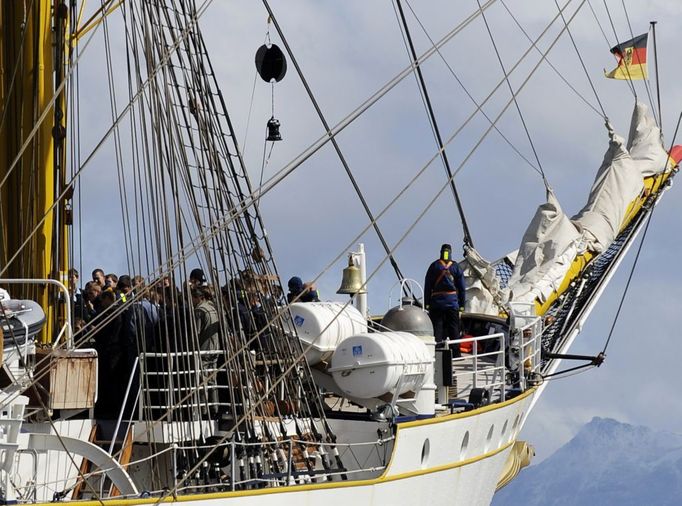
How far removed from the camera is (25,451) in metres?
15.1

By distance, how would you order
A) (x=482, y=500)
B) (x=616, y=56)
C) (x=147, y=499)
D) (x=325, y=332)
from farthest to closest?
(x=616, y=56) < (x=482, y=500) < (x=325, y=332) < (x=147, y=499)

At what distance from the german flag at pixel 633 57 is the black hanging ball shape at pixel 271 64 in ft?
34.4

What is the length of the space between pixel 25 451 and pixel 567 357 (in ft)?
35.8

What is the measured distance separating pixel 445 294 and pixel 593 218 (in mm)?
8068

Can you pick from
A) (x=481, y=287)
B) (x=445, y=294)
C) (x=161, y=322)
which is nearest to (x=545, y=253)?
(x=481, y=287)

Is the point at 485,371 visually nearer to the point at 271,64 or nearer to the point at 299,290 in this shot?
the point at 299,290

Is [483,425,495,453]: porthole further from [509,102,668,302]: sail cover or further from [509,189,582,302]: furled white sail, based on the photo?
[509,189,582,302]: furled white sail

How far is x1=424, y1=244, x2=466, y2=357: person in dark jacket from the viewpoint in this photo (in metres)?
22.0

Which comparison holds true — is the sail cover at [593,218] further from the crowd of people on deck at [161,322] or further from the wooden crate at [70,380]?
the wooden crate at [70,380]

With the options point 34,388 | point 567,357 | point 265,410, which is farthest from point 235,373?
point 567,357

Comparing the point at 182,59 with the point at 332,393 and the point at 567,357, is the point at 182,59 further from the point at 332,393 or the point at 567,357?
the point at 567,357

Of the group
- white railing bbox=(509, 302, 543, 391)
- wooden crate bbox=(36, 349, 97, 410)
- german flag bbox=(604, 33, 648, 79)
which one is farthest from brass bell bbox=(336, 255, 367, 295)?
german flag bbox=(604, 33, 648, 79)

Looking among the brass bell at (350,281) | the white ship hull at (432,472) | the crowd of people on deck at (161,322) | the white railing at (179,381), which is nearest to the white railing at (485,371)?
the white ship hull at (432,472)

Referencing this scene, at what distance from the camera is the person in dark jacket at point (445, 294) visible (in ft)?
72.2
